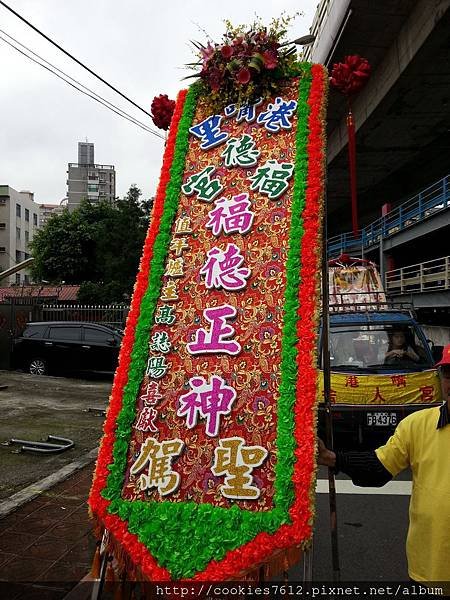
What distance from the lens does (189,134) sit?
3.18 metres


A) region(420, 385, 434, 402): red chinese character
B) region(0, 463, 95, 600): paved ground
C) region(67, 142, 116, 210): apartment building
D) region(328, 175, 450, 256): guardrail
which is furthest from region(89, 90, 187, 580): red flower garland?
region(67, 142, 116, 210): apartment building

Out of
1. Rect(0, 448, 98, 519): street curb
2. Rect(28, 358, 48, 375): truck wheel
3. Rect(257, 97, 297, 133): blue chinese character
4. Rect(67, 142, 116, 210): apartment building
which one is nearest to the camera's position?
Rect(257, 97, 297, 133): blue chinese character

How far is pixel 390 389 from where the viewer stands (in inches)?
211

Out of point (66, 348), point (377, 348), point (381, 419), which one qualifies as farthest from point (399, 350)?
point (66, 348)

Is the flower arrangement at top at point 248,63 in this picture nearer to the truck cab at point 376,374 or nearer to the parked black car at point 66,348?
the truck cab at point 376,374

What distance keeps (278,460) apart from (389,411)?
3.44 meters

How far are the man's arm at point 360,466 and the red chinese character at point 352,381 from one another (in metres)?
3.24

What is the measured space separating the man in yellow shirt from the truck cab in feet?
8.56

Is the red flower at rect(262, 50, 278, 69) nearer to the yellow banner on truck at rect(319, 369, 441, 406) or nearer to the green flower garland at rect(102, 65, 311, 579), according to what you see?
the green flower garland at rect(102, 65, 311, 579)

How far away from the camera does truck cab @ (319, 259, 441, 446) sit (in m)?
5.30

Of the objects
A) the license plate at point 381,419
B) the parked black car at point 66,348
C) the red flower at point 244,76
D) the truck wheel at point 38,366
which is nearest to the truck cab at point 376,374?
the license plate at point 381,419

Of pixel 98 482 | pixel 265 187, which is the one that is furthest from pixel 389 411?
pixel 98 482

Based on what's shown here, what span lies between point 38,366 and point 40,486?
836 cm

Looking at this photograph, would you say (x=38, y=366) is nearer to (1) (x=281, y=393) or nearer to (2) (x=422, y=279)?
(1) (x=281, y=393)
